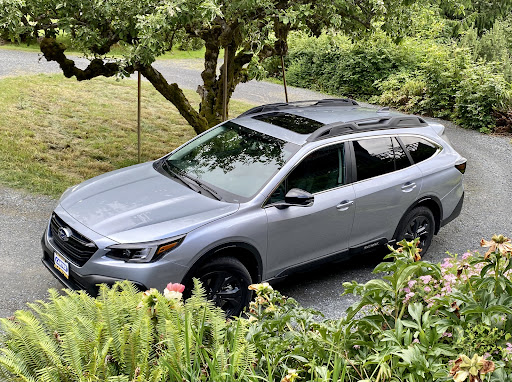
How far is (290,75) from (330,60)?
1.50 m

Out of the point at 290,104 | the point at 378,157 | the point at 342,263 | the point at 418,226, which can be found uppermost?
the point at 290,104

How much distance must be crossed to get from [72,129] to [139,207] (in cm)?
683

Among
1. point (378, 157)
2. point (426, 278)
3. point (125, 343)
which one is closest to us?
point (125, 343)

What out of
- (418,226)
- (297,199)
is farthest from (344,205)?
(418,226)

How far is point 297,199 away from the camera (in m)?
5.10

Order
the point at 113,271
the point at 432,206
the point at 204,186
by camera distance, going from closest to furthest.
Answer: the point at 113,271
the point at 204,186
the point at 432,206

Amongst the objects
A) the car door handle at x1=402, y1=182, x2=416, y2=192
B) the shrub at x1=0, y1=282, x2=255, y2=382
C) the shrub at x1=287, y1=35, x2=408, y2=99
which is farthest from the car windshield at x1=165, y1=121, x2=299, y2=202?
the shrub at x1=287, y1=35, x2=408, y2=99

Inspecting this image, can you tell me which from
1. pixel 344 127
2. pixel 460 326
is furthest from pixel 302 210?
pixel 460 326

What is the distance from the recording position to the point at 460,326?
8.73 ft

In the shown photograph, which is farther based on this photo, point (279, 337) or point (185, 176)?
point (185, 176)

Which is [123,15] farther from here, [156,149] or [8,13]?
[156,149]

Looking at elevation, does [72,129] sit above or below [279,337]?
below

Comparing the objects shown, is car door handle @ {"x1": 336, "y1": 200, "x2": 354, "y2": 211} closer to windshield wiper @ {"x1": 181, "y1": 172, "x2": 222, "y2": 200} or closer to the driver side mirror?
the driver side mirror

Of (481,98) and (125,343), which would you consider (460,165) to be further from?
(481,98)
